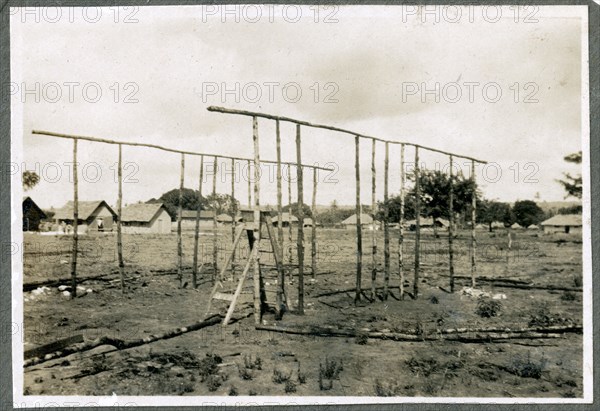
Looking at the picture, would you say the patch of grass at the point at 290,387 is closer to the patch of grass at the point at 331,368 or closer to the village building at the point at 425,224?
the patch of grass at the point at 331,368

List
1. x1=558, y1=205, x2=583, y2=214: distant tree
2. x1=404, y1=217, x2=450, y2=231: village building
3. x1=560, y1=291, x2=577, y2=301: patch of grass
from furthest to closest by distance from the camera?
x1=404, y1=217, x2=450, y2=231: village building → x1=560, y1=291, x2=577, y2=301: patch of grass → x1=558, y1=205, x2=583, y2=214: distant tree

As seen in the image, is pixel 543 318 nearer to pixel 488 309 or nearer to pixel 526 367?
pixel 488 309

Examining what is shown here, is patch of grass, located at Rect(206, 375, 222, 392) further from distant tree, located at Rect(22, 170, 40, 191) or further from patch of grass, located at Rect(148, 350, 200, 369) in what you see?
distant tree, located at Rect(22, 170, 40, 191)

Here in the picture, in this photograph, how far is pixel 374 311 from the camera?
748 centimetres

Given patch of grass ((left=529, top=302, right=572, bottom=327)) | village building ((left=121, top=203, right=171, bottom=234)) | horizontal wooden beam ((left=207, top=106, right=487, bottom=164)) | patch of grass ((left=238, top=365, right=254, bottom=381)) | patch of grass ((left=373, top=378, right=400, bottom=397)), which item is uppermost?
horizontal wooden beam ((left=207, top=106, right=487, bottom=164))

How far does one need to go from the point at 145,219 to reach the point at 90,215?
1.61m

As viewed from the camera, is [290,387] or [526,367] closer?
[290,387]

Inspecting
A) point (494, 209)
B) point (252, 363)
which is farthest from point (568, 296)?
point (494, 209)

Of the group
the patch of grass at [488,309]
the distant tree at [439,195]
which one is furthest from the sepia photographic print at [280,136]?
the distant tree at [439,195]

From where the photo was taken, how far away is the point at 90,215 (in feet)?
29.1

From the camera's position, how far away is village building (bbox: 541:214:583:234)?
19.9ft

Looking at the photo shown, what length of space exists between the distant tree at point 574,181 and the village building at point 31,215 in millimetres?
7422

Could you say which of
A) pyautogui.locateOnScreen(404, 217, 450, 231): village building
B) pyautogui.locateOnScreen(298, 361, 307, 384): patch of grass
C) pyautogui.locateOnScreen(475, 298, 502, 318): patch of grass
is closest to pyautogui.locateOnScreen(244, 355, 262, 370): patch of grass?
pyautogui.locateOnScreen(298, 361, 307, 384): patch of grass

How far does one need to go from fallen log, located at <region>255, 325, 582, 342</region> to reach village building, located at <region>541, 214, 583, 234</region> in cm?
138
